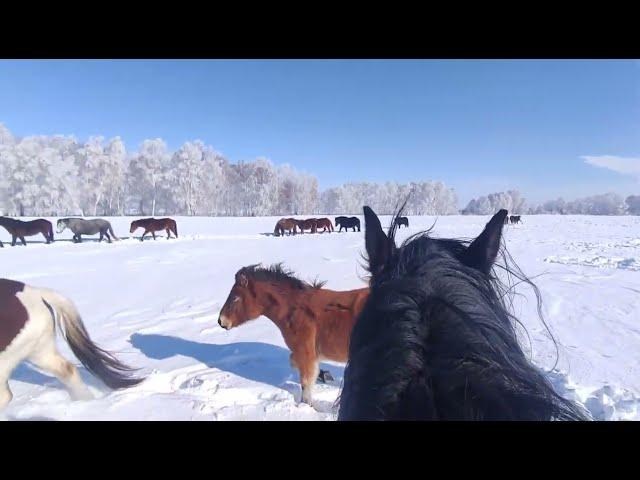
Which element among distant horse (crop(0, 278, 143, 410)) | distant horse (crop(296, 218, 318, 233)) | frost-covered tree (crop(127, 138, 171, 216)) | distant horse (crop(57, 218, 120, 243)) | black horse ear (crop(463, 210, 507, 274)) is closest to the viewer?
black horse ear (crop(463, 210, 507, 274))

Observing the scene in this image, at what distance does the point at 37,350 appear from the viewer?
8.33ft

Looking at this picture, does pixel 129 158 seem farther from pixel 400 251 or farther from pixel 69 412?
pixel 400 251

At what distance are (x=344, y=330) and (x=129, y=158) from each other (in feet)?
91.4

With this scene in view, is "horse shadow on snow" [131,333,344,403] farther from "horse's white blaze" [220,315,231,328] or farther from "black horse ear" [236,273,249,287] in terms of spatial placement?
"black horse ear" [236,273,249,287]

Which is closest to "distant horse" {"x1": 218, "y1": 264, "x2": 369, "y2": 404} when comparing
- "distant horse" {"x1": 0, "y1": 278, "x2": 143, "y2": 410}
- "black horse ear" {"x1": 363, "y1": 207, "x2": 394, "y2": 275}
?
"distant horse" {"x1": 0, "y1": 278, "x2": 143, "y2": 410}

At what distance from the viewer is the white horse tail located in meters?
2.79

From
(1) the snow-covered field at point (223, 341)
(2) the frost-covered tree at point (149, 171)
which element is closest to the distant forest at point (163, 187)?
(2) the frost-covered tree at point (149, 171)

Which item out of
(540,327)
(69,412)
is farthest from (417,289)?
(540,327)
